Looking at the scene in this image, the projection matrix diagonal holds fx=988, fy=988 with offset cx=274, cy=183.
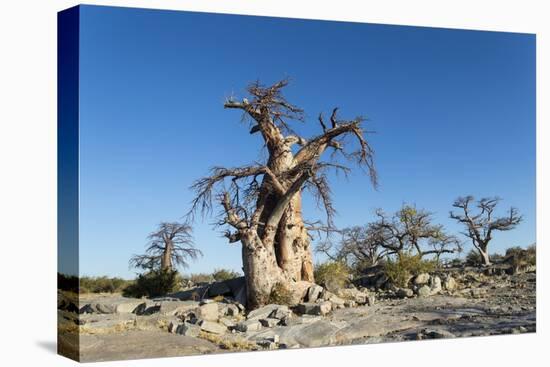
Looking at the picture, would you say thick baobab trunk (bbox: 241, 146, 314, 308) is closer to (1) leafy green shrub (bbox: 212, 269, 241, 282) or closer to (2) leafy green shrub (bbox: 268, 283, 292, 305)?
(2) leafy green shrub (bbox: 268, 283, 292, 305)

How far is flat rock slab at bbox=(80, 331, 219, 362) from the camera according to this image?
13719 mm

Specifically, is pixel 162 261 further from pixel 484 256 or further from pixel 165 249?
pixel 484 256

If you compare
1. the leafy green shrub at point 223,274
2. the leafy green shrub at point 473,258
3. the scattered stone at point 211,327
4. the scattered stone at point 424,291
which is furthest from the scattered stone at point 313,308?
the leafy green shrub at point 473,258

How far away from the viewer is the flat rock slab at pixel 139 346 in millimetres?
13719

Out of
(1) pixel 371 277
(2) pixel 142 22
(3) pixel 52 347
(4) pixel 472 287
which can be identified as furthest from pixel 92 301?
(4) pixel 472 287

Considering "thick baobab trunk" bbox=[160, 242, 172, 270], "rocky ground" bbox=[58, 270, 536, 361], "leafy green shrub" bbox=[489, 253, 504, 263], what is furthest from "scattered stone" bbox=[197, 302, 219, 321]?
"leafy green shrub" bbox=[489, 253, 504, 263]

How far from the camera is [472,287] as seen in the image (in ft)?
59.6

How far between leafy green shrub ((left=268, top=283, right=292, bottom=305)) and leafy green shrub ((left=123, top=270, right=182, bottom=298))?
1538mm

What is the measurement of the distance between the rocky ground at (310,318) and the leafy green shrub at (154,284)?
0.50 ft

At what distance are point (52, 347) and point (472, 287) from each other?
7.73 metres

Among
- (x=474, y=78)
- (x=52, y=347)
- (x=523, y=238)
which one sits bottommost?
(x=52, y=347)

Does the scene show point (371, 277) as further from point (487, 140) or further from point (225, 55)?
point (225, 55)

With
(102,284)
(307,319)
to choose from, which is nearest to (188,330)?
(102,284)

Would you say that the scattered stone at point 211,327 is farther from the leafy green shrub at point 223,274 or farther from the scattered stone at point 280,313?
the leafy green shrub at point 223,274
